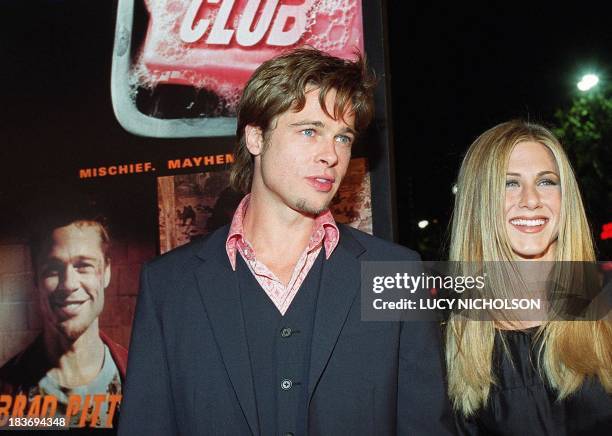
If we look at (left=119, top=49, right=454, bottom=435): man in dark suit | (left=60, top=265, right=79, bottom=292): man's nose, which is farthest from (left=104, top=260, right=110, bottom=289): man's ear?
(left=119, top=49, right=454, bottom=435): man in dark suit

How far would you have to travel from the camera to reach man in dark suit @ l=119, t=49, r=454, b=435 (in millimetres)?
1970

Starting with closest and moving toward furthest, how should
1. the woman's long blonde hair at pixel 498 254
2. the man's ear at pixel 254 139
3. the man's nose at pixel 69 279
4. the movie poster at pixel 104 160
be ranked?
1. the woman's long blonde hair at pixel 498 254
2. the man's ear at pixel 254 139
3. the movie poster at pixel 104 160
4. the man's nose at pixel 69 279

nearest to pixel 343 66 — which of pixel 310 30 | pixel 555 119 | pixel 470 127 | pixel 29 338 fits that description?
pixel 310 30

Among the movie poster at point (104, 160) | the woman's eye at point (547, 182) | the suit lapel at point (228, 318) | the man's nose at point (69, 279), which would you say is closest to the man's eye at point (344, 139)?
the movie poster at point (104, 160)

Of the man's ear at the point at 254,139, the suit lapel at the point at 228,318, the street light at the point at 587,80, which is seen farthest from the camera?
the street light at the point at 587,80

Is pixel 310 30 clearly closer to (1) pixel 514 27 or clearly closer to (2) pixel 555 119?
(1) pixel 514 27

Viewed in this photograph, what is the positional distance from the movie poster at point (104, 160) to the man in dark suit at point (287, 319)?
472 millimetres

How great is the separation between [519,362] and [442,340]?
277mm

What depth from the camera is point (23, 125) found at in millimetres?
3047

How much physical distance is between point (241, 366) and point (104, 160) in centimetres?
143

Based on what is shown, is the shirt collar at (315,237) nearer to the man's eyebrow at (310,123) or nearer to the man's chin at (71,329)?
Answer: the man's eyebrow at (310,123)

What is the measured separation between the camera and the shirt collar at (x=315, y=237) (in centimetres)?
220

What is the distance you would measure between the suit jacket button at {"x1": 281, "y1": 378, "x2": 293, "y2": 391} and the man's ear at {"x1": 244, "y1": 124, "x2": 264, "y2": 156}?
86cm

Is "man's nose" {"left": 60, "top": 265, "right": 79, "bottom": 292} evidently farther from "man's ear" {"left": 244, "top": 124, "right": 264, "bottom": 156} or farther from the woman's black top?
the woman's black top
